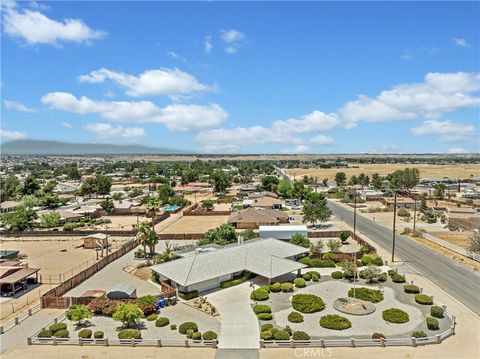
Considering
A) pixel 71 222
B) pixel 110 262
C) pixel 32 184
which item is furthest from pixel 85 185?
pixel 110 262

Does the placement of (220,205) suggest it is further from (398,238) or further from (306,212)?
(398,238)

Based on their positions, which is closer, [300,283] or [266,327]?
[266,327]

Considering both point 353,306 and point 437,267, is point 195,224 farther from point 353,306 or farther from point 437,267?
point 353,306

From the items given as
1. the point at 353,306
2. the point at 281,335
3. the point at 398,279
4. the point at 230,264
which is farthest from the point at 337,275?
the point at 281,335

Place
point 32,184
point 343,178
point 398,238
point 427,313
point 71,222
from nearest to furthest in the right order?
point 427,313 → point 398,238 → point 71,222 → point 32,184 → point 343,178

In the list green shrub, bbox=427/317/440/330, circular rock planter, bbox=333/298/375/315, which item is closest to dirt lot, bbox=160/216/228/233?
circular rock planter, bbox=333/298/375/315

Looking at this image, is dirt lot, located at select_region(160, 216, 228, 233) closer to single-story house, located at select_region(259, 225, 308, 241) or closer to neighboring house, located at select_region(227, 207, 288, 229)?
neighboring house, located at select_region(227, 207, 288, 229)
